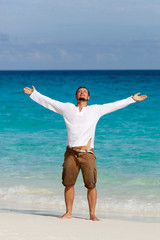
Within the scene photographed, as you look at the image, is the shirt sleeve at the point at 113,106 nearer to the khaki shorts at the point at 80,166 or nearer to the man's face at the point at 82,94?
the man's face at the point at 82,94

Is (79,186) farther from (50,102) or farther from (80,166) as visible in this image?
(50,102)

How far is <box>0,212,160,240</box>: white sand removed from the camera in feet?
14.5

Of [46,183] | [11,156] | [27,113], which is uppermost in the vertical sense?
[27,113]

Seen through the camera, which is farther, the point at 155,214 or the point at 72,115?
the point at 155,214

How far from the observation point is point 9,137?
505 inches

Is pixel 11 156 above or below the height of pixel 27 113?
below

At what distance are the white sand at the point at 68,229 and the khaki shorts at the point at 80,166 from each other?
474mm

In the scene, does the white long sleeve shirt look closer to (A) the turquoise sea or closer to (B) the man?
(B) the man

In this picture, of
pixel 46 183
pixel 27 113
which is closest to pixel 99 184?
pixel 46 183

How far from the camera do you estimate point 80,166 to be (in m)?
5.09

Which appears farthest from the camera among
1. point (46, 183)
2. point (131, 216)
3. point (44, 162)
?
point (44, 162)

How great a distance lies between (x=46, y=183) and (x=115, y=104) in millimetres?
3195

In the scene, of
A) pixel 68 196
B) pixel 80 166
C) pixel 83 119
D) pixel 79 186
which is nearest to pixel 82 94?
pixel 83 119

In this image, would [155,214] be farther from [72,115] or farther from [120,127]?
[120,127]
